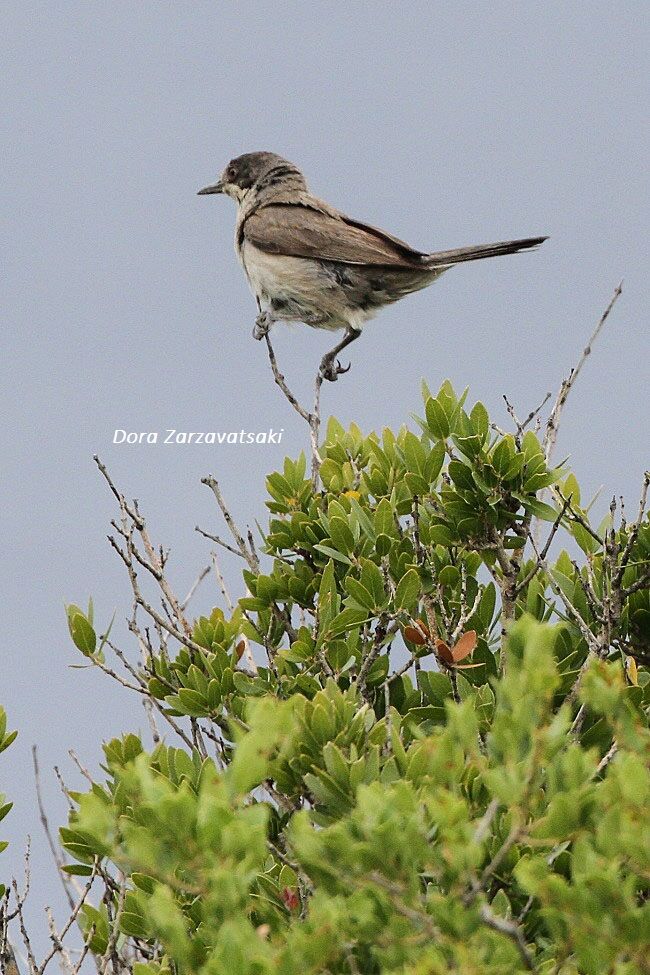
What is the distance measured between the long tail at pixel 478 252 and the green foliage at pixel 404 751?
2.77 m

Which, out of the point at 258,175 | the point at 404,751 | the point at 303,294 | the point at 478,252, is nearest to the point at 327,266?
the point at 303,294

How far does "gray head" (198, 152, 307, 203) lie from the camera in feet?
33.8

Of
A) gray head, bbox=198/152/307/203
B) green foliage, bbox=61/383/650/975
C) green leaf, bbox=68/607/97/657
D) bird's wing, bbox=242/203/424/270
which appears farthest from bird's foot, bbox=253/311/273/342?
green leaf, bbox=68/607/97/657

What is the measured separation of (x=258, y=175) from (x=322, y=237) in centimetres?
168

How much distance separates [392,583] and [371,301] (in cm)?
479

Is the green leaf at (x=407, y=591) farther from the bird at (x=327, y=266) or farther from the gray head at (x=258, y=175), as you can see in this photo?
the gray head at (x=258, y=175)

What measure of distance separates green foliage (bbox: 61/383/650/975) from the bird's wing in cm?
339

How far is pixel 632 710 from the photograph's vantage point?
347cm

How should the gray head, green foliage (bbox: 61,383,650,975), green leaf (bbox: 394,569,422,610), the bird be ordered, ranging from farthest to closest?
the gray head < the bird < green leaf (bbox: 394,569,422,610) < green foliage (bbox: 61,383,650,975)

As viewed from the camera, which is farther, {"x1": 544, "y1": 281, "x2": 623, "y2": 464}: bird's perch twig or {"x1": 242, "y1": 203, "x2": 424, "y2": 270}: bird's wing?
{"x1": 242, "y1": 203, "x2": 424, "y2": 270}: bird's wing

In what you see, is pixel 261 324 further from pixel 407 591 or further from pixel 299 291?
pixel 407 591

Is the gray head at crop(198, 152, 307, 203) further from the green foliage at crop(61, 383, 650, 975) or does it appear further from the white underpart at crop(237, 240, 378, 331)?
the green foliage at crop(61, 383, 650, 975)

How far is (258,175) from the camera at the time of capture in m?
10.4

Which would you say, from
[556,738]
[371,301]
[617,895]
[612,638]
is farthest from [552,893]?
[371,301]
